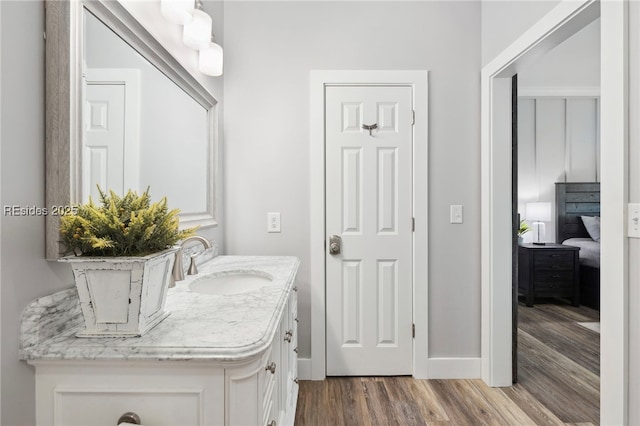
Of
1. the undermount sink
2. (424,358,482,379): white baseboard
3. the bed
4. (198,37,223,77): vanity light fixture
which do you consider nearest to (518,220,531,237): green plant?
the bed

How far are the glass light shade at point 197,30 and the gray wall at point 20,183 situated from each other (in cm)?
83

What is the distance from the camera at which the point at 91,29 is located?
1.04 metres

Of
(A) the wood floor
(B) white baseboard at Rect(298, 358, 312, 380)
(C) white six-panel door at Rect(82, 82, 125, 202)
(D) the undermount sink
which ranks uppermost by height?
(C) white six-panel door at Rect(82, 82, 125, 202)

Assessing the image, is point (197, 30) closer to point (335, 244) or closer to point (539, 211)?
point (335, 244)

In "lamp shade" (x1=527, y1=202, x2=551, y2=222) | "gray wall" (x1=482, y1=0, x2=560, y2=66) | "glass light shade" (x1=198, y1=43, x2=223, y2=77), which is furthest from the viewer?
"lamp shade" (x1=527, y1=202, x2=551, y2=222)

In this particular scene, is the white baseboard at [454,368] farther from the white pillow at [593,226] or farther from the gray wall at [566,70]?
the gray wall at [566,70]

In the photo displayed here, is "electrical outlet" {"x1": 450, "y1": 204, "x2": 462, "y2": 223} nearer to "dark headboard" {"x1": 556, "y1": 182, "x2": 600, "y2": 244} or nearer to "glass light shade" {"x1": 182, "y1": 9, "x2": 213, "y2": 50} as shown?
"glass light shade" {"x1": 182, "y1": 9, "x2": 213, "y2": 50}

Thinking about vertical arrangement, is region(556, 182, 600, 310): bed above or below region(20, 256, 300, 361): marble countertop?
above

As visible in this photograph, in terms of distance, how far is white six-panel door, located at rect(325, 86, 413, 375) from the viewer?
2.34m

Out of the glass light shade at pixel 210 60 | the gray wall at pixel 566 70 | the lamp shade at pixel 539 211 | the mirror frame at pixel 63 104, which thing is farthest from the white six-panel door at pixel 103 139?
the lamp shade at pixel 539 211

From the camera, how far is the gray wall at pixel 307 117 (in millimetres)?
2328

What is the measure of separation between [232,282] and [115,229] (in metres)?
0.94

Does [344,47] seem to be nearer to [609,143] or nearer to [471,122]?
[471,122]

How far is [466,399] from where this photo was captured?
2.11 meters
